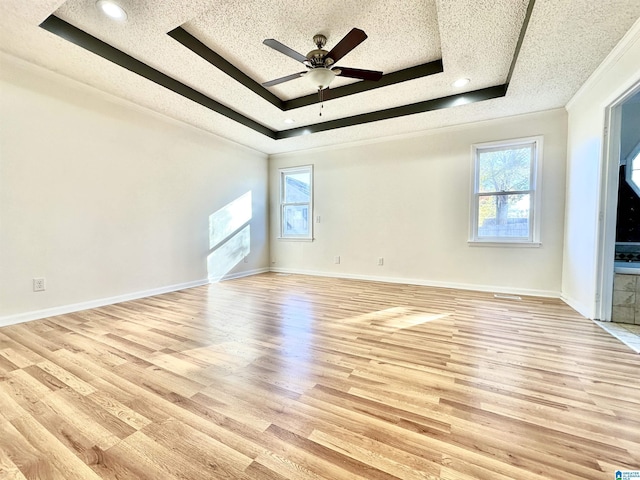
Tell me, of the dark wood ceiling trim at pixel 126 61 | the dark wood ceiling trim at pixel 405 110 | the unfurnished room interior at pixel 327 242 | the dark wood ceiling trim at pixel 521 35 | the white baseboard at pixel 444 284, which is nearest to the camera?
the unfurnished room interior at pixel 327 242

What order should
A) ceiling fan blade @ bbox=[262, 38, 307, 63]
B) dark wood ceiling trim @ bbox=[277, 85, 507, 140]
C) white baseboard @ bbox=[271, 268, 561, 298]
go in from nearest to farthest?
ceiling fan blade @ bbox=[262, 38, 307, 63] < dark wood ceiling trim @ bbox=[277, 85, 507, 140] < white baseboard @ bbox=[271, 268, 561, 298]

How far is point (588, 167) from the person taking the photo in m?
2.96

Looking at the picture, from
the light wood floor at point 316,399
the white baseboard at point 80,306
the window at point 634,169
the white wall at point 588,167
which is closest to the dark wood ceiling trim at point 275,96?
the white wall at point 588,167

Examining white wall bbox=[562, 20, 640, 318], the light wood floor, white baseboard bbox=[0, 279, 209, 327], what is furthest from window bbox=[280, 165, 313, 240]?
white wall bbox=[562, 20, 640, 318]

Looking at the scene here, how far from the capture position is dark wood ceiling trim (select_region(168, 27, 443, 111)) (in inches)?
99.4

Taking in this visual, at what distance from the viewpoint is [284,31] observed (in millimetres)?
2457

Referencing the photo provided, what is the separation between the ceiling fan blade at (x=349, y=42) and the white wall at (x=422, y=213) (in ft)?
8.61

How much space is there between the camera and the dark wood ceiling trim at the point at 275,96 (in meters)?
2.53

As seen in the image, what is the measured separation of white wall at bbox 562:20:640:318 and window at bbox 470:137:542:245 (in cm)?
38

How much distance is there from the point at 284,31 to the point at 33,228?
3.16 metres

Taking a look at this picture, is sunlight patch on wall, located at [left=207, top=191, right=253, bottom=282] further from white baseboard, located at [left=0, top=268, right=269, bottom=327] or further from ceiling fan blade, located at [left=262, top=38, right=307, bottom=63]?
ceiling fan blade, located at [left=262, top=38, right=307, bottom=63]

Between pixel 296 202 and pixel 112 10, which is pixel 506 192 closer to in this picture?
pixel 296 202

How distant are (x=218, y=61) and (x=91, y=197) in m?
2.15

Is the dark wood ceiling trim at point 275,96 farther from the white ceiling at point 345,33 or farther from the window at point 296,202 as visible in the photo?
the window at point 296,202
